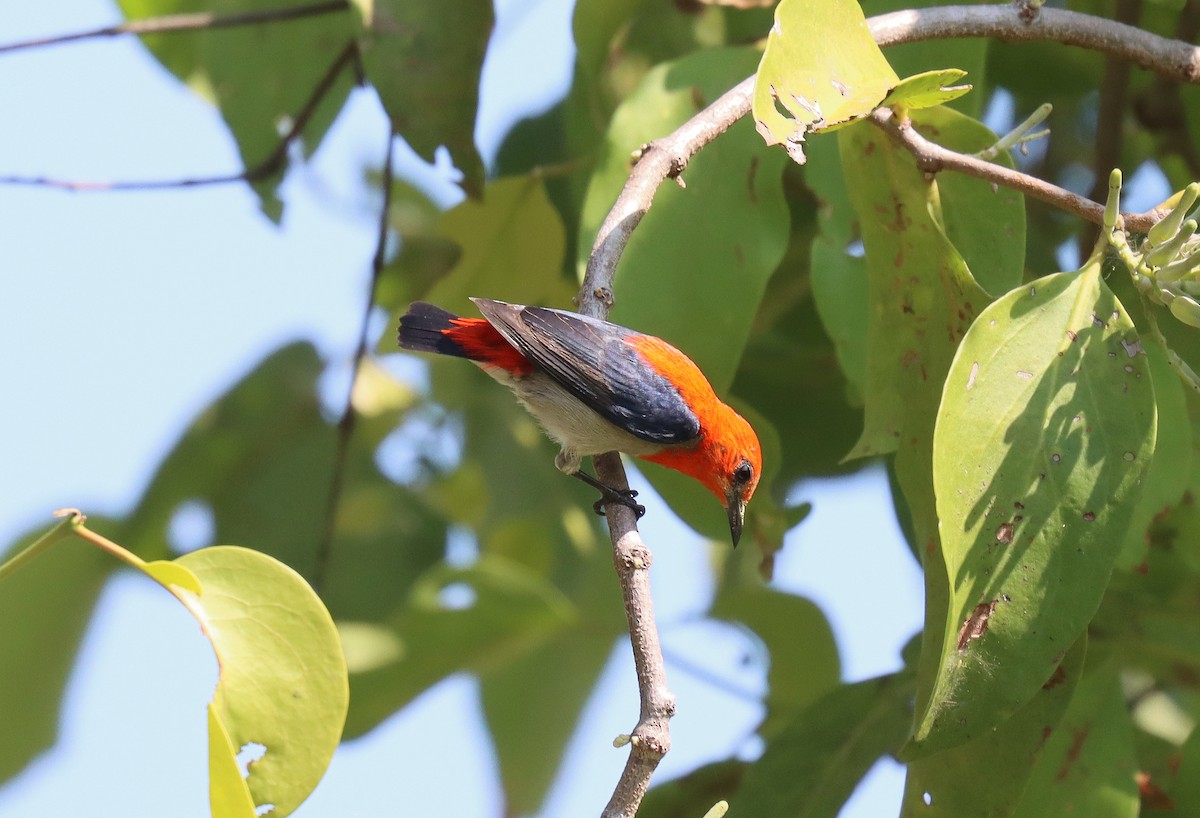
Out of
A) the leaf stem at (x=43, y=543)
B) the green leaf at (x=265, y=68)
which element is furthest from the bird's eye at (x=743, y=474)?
the leaf stem at (x=43, y=543)

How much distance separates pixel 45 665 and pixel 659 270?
217 cm

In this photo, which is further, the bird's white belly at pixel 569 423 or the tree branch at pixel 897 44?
the bird's white belly at pixel 569 423

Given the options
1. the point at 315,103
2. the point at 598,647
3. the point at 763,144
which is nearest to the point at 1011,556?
the point at 763,144

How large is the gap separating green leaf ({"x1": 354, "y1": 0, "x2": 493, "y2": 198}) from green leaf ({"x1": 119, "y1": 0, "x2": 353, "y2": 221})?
1.83 ft

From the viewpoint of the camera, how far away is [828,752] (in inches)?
112

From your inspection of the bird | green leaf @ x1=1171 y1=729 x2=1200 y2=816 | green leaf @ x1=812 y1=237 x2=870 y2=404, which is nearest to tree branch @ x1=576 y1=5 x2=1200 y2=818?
green leaf @ x1=812 y1=237 x2=870 y2=404

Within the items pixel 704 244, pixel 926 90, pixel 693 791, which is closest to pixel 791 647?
pixel 693 791

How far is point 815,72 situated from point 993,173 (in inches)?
17.9

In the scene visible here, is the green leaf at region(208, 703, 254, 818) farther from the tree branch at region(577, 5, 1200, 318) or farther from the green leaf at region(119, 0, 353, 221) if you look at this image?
the green leaf at region(119, 0, 353, 221)

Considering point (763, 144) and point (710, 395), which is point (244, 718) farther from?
point (710, 395)

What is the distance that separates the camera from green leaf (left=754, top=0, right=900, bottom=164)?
1.85 meters

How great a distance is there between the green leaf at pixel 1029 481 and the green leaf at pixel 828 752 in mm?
984

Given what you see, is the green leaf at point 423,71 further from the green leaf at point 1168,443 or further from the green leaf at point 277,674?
the green leaf at point 1168,443

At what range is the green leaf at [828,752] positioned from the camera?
9.21 ft
